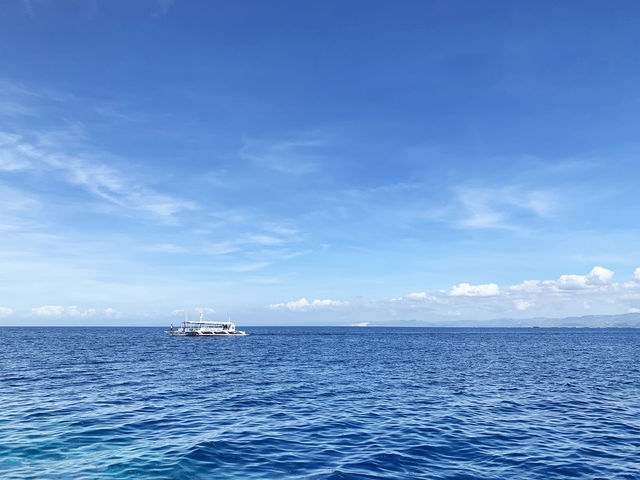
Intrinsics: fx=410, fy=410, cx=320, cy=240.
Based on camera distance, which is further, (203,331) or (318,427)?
(203,331)

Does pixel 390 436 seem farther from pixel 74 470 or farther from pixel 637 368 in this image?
pixel 637 368

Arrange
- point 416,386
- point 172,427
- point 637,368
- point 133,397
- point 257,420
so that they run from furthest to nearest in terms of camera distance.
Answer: point 637,368 → point 416,386 → point 133,397 → point 257,420 → point 172,427

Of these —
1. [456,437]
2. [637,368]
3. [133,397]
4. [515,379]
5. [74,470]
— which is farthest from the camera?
[637,368]

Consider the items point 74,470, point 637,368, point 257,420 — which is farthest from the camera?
point 637,368

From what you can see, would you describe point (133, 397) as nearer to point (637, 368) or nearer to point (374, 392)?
point (374, 392)

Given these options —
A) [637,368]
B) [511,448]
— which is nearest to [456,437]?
[511,448]

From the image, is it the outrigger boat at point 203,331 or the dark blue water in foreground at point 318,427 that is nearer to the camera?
the dark blue water in foreground at point 318,427

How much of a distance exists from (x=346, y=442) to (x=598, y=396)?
2974 cm

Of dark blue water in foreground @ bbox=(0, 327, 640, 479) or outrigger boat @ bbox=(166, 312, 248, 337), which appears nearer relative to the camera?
dark blue water in foreground @ bbox=(0, 327, 640, 479)

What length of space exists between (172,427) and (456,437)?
59.6 feet

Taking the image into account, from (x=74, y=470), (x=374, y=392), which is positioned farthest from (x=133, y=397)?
(x=374, y=392)

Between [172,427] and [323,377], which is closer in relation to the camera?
[172,427]

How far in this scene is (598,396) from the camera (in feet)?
130

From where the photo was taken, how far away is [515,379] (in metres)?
50.3
